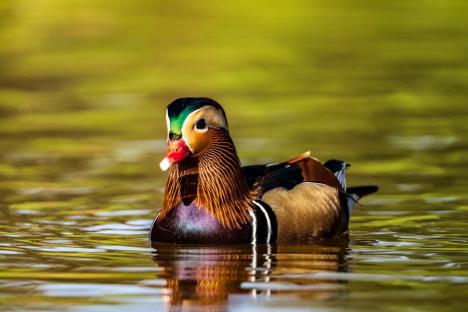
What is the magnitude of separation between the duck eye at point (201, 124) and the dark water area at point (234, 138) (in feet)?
2.82

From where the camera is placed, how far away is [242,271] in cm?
1011

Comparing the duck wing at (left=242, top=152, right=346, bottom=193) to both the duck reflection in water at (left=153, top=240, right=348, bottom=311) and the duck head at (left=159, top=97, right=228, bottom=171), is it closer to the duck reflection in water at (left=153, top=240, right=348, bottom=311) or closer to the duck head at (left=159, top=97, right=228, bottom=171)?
the duck reflection in water at (left=153, top=240, right=348, bottom=311)

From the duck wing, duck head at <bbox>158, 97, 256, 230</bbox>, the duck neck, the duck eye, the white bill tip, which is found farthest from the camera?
the duck wing

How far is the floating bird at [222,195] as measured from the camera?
10867 millimetres

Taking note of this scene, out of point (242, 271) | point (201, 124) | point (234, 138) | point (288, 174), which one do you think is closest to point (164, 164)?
point (201, 124)

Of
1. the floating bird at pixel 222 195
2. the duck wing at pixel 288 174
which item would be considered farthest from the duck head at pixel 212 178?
the duck wing at pixel 288 174

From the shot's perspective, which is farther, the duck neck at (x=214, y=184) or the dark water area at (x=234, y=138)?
the duck neck at (x=214, y=184)

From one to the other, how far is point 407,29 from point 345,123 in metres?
9.16

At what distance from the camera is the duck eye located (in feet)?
35.6

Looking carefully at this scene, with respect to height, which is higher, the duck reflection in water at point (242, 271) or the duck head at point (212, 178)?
the duck head at point (212, 178)

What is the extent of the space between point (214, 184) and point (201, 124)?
531 mm

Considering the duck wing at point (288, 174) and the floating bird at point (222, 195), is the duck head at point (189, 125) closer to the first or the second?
the floating bird at point (222, 195)

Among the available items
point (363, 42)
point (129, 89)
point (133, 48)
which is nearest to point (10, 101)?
point (129, 89)

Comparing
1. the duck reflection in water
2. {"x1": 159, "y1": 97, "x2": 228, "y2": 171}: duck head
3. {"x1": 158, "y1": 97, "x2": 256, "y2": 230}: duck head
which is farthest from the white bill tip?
the duck reflection in water
